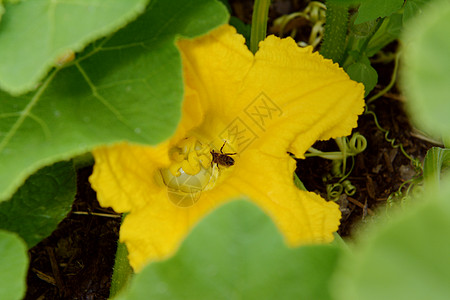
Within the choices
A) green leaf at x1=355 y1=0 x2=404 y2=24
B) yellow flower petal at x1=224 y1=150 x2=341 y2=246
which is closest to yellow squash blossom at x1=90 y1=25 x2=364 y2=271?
yellow flower petal at x1=224 y1=150 x2=341 y2=246

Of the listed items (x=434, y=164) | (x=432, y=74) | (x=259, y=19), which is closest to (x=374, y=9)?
(x=259, y=19)

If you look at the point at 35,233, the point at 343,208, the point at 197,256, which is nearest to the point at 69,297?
the point at 35,233

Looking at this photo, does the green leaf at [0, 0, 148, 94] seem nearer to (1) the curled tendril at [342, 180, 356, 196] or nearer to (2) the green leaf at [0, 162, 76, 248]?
(2) the green leaf at [0, 162, 76, 248]

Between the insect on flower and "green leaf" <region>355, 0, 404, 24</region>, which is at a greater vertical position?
"green leaf" <region>355, 0, 404, 24</region>

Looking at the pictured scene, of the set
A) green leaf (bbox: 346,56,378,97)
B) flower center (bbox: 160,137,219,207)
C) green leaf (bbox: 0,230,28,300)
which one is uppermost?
green leaf (bbox: 346,56,378,97)

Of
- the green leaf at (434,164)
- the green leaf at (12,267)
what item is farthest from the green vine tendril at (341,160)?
the green leaf at (12,267)

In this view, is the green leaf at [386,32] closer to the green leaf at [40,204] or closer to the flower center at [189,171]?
the flower center at [189,171]
